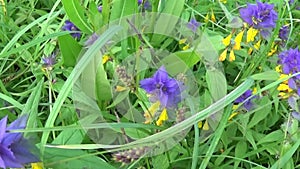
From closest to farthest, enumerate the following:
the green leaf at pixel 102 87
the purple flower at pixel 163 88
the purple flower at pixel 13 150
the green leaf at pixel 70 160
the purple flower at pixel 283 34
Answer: the purple flower at pixel 13 150 < the green leaf at pixel 70 160 < the purple flower at pixel 163 88 < the green leaf at pixel 102 87 < the purple flower at pixel 283 34

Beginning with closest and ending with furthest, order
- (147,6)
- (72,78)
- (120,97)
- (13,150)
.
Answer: (13,150) < (72,78) < (120,97) < (147,6)

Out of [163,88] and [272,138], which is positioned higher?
[163,88]

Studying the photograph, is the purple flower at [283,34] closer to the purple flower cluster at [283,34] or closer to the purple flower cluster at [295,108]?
the purple flower cluster at [283,34]

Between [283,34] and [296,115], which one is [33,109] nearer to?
[296,115]

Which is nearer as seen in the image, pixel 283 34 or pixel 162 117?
pixel 162 117

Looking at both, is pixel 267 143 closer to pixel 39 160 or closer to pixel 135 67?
pixel 135 67

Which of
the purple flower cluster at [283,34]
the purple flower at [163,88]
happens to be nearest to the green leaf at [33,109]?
the purple flower at [163,88]

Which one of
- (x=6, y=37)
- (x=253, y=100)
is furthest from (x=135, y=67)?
(x=6, y=37)

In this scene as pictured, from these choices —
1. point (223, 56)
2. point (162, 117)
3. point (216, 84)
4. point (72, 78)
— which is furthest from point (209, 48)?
point (72, 78)
